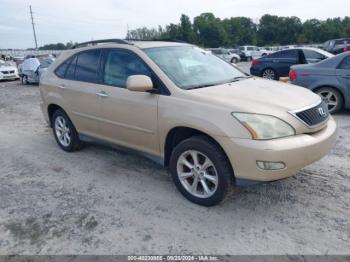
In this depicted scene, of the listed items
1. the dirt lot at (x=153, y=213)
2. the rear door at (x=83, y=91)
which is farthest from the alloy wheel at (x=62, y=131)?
the dirt lot at (x=153, y=213)

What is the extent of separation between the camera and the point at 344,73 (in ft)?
22.7

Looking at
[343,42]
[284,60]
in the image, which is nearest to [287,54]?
[284,60]

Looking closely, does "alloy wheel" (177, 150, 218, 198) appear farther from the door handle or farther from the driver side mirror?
the door handle

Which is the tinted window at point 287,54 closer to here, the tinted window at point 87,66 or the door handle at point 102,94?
the tinted window at point 87,66

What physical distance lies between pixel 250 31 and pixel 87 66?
287 ft

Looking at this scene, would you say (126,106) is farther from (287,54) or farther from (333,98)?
(287,54)

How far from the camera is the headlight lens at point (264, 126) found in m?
2.99

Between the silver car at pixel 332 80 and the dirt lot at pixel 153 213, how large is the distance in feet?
8.18

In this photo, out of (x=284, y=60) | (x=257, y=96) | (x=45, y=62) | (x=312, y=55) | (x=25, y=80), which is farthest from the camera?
(x=25, y=80)

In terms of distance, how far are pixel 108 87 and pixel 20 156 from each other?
2301 millimetres

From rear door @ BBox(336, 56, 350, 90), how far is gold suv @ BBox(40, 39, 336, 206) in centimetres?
354

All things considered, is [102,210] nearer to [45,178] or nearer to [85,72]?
[45,178]

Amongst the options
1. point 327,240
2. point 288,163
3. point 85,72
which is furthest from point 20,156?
point 327,240

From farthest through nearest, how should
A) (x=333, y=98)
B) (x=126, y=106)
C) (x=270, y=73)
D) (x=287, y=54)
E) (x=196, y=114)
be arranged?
(x=270, y=73) → (x=287, y=54) → (x=333, y=98) → (x=126, y=106) → (x=196, y=114)
